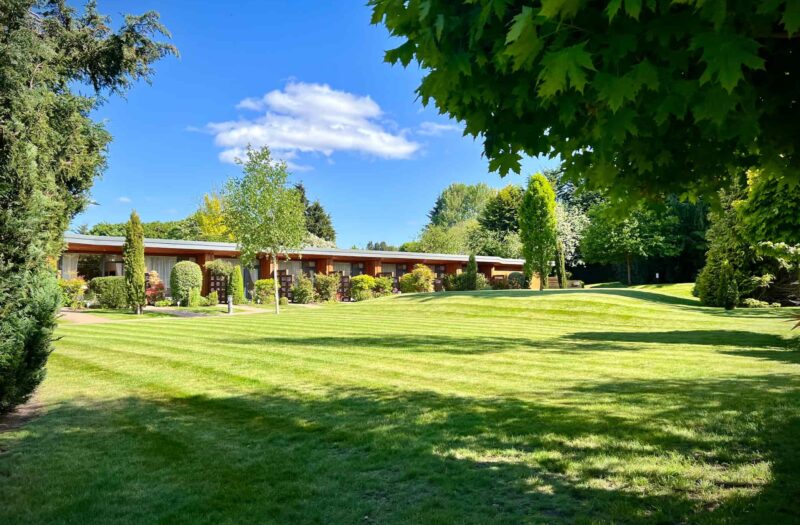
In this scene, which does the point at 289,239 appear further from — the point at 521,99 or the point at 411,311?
the point at 521,99

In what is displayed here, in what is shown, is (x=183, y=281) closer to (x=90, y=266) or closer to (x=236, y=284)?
(x=236, y=284)

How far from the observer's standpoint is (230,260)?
32.5 metres

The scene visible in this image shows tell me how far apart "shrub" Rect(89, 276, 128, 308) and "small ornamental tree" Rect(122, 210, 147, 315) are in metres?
1.48

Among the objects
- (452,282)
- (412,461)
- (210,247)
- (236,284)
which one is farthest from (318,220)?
(412,461)

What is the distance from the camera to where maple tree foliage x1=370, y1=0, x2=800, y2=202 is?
1.99 metres

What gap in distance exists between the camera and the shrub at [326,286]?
1265 inches

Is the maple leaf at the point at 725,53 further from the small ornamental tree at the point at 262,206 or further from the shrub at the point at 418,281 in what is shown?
the shrub at the point at 418,281

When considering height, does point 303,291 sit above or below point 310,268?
below

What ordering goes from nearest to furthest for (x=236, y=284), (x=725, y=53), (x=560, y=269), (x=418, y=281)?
(x=725, y=53), (x=236, y=284), (x=418, y=281), (x=560, y=269)

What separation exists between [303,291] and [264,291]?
2.47 metres

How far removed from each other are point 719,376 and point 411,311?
15.6 metres

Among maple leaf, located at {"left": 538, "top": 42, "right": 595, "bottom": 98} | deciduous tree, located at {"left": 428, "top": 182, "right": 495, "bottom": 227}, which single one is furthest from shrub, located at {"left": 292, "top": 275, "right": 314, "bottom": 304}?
deciduous tree, located at {"left": 428, "top": 182, "right": 495, "bottom": 227}

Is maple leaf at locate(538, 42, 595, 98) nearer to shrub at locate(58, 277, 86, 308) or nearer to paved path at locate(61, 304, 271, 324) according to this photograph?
paved path at locate(61, 304, 271, 324)

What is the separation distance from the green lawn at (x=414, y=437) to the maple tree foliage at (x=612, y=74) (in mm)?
2285
